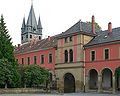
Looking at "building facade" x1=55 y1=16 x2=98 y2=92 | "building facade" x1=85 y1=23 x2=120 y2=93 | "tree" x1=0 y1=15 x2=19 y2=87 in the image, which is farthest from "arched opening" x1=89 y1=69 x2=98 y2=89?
"tree" x1=0 y1=15 x2=19 y2=87

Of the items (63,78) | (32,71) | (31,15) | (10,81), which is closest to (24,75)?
(32,71)

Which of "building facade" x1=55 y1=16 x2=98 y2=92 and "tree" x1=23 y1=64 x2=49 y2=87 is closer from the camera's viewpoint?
"tree" x1=23 y1=64 x2=49 y2=87

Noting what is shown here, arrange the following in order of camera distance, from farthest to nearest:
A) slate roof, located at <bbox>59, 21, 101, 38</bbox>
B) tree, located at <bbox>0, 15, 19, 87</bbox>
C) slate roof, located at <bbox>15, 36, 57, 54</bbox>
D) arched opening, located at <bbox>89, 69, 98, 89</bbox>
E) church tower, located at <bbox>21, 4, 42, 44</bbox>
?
church tower, located at <bbox>21, 4, 42, 44</bbox>
slate roof, located at <bbox>15, 36, 57, 54</bbox>
slate roof, located at <bbox>59, 21, 101, 38</bbox>
arched opening, located at <bbox>89, 69, 98, 89</bbox>
tree, located at <bbox>0, 15, 19, 87</bbox>

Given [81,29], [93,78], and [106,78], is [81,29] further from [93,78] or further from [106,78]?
[106,78]

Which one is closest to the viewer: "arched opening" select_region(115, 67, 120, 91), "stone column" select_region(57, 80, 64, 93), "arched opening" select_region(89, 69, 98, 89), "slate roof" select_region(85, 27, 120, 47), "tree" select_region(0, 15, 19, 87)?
"tree" select_region(0, 15, 19, 87)

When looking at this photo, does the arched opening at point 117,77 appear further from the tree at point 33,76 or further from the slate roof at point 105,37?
the tree at point 33,76

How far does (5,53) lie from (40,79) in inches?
271

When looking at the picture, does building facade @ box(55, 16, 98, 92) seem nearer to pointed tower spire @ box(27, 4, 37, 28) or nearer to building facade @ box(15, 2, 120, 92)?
building facade @ box(15, 2, 120, 92)

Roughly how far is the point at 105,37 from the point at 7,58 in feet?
51.2

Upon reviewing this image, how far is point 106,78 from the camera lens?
47.3m

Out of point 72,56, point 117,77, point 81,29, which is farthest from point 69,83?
point 117,77

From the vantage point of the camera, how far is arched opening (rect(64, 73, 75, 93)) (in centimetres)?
5225

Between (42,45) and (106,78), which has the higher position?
(42,45)

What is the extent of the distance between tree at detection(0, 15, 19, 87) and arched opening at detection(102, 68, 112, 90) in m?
13.6
